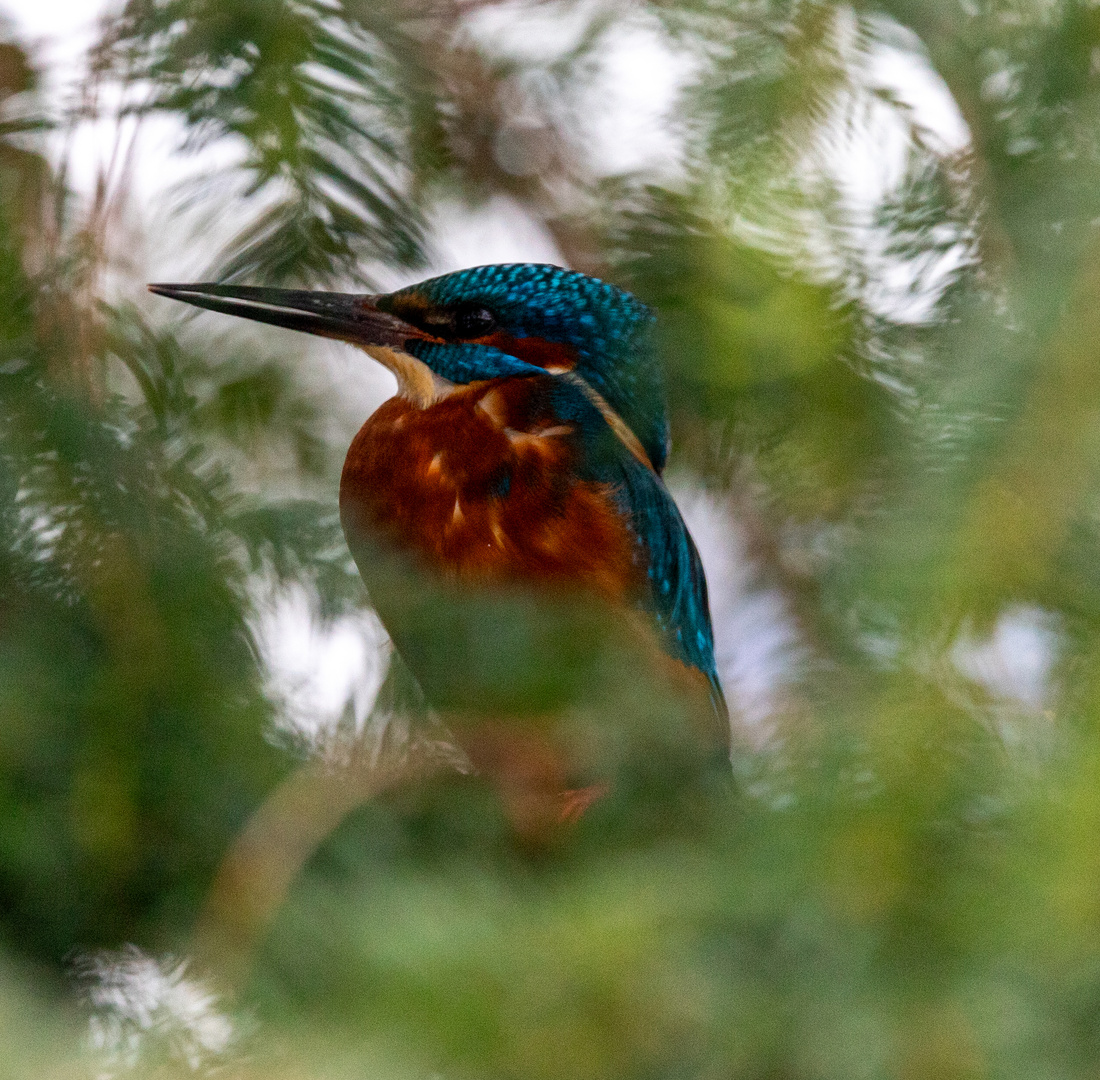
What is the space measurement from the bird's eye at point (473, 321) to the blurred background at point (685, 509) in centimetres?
34

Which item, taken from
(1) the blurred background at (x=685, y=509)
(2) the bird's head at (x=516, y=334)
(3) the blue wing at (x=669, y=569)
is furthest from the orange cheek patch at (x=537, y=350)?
(1) the blurred background at (x=685, y=509)

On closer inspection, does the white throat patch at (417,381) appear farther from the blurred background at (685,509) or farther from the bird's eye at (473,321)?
the blurred background at (685,509)

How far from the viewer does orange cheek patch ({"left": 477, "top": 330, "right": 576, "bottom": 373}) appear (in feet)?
5.35

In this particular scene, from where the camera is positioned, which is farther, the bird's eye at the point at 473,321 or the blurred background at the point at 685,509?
the bird's eye at the point at 473,321

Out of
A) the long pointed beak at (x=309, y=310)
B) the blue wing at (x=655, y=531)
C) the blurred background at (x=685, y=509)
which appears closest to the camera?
the blurred background at (x=685, y=509)

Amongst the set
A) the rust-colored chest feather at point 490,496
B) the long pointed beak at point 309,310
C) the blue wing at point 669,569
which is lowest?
the blue wing at point 669,569

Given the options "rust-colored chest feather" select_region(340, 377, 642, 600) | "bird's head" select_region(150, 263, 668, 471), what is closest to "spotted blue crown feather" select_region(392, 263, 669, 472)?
"bird's head" select_region(150, 263, 668, 471)

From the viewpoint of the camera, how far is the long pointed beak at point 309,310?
103cm

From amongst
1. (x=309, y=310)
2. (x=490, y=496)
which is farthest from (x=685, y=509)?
(x=309, y=310)

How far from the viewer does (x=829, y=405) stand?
0.79 m

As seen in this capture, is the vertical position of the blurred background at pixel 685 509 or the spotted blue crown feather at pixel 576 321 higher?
the blurred background at pixel 685 509

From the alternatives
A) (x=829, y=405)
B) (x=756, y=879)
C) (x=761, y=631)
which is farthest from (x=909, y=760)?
(x=829, y=405)

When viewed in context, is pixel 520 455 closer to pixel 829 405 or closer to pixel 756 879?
pixel 829 405

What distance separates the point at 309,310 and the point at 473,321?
398mm
